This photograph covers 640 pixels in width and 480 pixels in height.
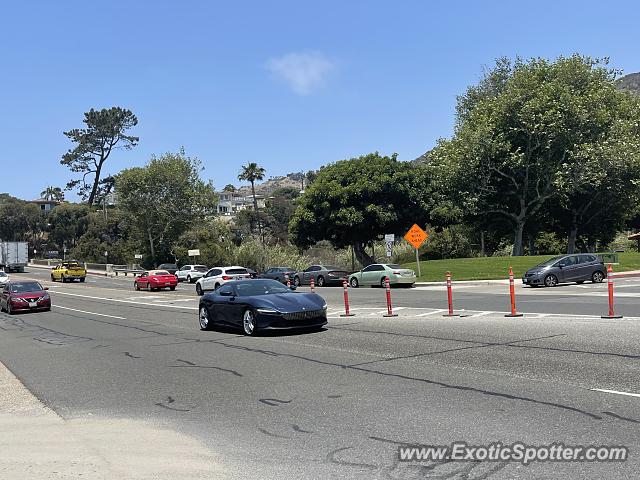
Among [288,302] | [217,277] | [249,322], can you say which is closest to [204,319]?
[249,322]

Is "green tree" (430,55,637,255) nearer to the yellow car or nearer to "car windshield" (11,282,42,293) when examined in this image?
"car windshield" (11,282,42,293)

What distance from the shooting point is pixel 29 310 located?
28469 mm

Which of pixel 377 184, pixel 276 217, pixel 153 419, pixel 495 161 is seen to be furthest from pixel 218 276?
pixel 276 217

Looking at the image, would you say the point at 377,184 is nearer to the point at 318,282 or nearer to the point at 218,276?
the point at 318,282

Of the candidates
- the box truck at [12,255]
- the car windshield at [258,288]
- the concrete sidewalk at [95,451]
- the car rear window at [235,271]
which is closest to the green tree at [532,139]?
the car rear window at [235,271]

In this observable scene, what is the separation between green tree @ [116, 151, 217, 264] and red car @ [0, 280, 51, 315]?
149 feet

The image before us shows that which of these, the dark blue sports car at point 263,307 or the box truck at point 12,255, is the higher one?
the box truck at point 12,255

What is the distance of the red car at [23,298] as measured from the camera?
90.7ft

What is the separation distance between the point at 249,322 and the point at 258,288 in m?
1.00

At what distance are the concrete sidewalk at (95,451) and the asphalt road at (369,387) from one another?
0.26 meters

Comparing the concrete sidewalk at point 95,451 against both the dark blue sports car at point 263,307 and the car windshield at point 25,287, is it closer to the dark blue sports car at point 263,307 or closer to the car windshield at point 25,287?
the dark blue sports car at point 263,307

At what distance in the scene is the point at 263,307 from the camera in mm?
14805

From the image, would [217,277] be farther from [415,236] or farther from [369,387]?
[369,387]

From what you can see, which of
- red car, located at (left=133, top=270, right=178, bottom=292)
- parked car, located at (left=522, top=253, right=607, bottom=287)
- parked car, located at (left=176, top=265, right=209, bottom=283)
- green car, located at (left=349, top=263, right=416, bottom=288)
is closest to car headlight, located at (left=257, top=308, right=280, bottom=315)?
parked car, located at (left=522, top=253, right=607, bottom=287)
